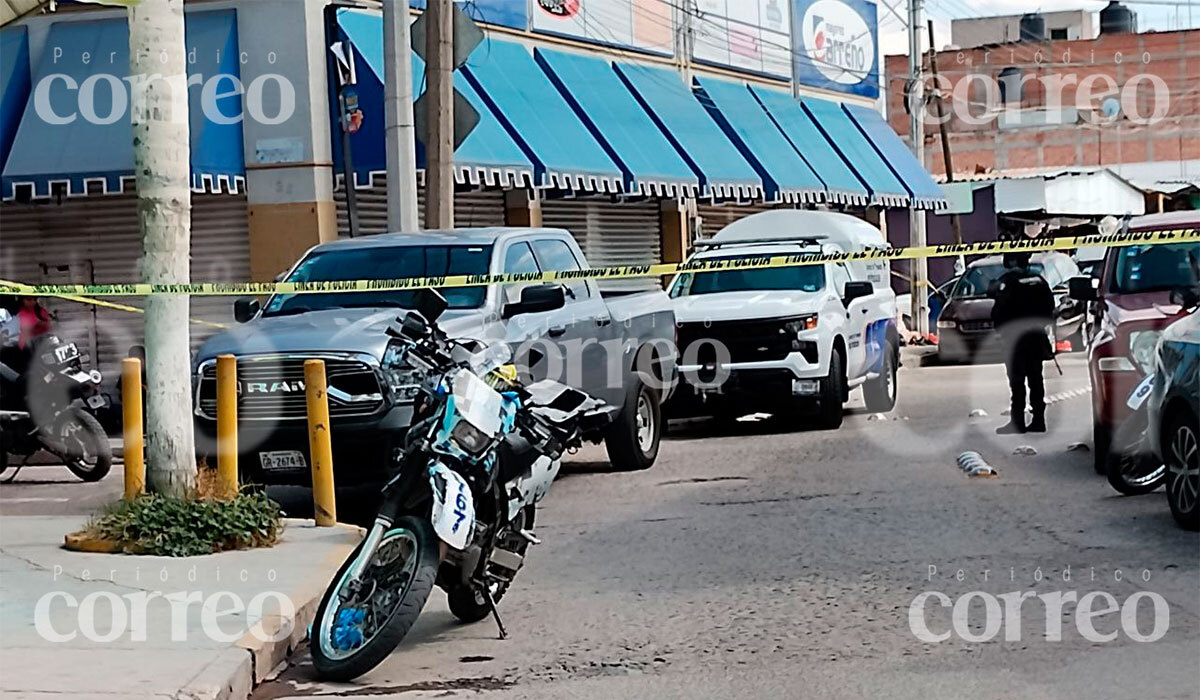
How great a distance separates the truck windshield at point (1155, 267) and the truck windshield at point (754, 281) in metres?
3.86

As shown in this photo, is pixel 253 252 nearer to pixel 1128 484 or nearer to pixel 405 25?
pixel 405 25

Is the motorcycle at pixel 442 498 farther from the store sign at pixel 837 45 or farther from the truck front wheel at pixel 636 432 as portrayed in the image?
the store sign at pixel 837 45

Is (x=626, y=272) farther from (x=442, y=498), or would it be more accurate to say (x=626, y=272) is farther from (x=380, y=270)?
(x=442, y=498)

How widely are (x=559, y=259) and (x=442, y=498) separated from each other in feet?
23.7

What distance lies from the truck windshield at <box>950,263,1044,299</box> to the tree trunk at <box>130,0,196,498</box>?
1950 cm

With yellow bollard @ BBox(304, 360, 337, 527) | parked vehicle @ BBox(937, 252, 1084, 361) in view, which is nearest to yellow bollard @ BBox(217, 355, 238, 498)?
yellow bollard @ BBox(304, 360, 337, 527)

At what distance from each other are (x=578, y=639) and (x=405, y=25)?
9888mm

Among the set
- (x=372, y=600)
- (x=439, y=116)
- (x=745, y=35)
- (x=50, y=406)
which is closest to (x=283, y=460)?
(x=50, y=406)

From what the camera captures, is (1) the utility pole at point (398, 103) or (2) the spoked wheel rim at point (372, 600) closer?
(2) the spoked wheel rim at point (372, 600)

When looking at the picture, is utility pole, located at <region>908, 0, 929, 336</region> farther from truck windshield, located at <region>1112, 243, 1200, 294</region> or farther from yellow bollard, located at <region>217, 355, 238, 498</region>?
yellow bollard, located at <region>217, 355, 238, 498</region>

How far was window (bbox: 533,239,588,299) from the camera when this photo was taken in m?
13.5

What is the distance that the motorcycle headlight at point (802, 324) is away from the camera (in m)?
16.3

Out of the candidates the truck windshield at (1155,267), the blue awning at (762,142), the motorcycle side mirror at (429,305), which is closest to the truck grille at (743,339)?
the truck windshield at (1155,267)

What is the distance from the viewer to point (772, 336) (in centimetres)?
1634
